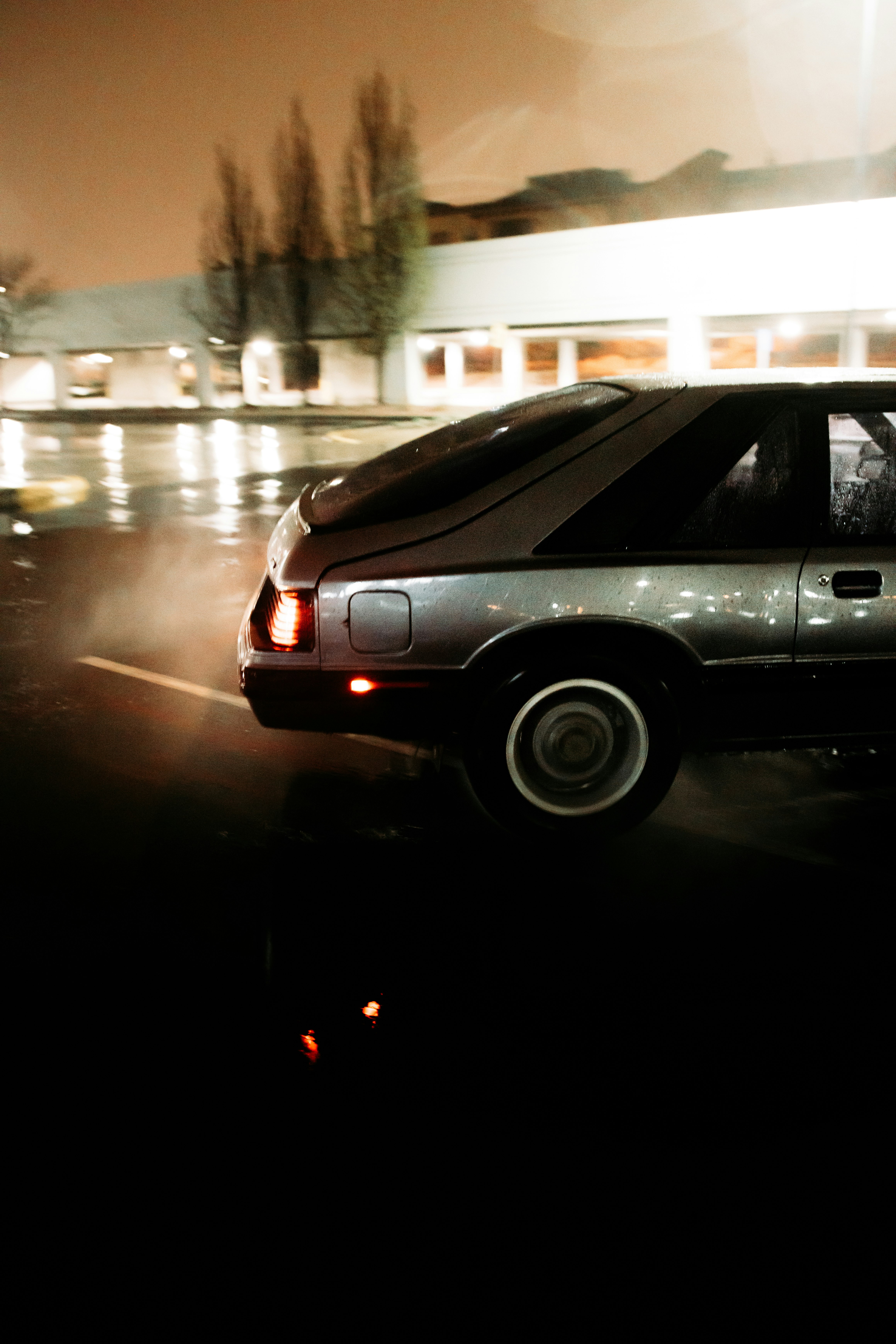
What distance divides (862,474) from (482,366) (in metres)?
41.4

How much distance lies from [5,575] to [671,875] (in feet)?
25.6

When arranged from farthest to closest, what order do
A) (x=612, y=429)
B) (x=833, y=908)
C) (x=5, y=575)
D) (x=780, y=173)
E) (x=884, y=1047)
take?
(x=780, y=173) → (x=5, y=575) → (x=612, y=429) → (x=833, y=908) → (x=884, y=1047)

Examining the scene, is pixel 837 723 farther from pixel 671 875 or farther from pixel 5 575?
pixel 5 575

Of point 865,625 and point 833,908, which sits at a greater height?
point 865,625

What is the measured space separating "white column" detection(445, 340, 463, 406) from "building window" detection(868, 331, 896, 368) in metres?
16.6

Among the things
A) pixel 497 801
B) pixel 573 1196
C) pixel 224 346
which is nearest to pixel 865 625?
pixel 497 801

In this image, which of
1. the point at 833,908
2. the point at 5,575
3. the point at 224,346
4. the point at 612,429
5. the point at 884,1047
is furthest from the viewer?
the point at 224,346

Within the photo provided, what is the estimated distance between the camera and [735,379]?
3.92m

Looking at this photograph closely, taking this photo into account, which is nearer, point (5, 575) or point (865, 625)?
point (865, 625)

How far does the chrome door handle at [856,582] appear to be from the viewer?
12.3 feet

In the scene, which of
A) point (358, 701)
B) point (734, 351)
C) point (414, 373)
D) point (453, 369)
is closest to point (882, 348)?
point (734, 351)

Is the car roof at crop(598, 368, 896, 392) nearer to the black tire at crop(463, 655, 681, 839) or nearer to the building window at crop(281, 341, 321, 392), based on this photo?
the black tire at crop(463, 655, 681, 839)

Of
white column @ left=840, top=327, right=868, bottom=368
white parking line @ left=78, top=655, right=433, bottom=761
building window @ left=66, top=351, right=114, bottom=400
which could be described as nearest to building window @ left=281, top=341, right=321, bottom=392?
building window @ left=66, top=351, right=114, bottom=400

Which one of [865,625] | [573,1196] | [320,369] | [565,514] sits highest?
[320,369]
